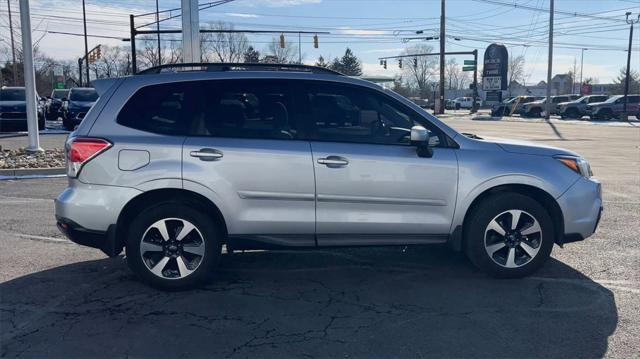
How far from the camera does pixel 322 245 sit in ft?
16.6

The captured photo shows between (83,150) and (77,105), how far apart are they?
63.2ft

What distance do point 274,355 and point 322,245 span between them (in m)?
1.46

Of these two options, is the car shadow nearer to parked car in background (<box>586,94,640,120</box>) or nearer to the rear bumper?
the rear bumper

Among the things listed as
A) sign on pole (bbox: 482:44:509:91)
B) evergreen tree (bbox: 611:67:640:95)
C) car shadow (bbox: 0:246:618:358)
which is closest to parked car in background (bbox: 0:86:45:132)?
car shadow (bbox: 0:246:618:358)

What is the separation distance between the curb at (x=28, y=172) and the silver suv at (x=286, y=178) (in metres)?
7.93

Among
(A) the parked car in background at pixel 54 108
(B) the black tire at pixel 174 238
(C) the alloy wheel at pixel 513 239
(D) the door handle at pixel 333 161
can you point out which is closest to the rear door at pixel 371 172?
(D) the door handle at pixel 333 161

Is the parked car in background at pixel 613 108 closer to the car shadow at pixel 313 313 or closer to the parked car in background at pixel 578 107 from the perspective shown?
the parked car in background at pixel 578 107

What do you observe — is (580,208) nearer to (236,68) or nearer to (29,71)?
(236,68)

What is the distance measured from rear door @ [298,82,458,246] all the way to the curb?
8.95 meters

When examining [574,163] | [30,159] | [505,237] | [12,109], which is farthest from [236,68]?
[12,109]

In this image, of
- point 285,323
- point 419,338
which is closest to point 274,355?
point 285,323

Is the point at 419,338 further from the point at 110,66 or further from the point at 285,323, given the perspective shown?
the point at 110,66

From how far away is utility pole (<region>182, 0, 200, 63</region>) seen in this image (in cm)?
1125

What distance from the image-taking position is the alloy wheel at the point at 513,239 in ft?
17.0
